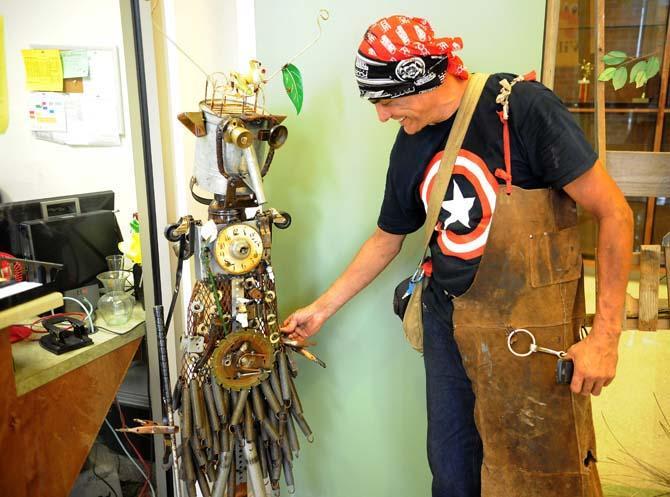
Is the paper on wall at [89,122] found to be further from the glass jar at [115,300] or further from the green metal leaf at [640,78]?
the green metal leaf at [640,78]

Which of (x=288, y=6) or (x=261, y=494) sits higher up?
(x=288, y=6)

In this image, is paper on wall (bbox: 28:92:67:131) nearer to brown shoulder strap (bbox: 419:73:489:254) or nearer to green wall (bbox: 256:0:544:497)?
green wall (bbox: 256:0:544:497)

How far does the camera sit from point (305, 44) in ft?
5.52

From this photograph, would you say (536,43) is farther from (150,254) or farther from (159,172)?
(150,254)

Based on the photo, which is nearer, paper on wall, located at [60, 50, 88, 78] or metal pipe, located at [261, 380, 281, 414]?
metal pipe, located at [261, 380, 281, 414]

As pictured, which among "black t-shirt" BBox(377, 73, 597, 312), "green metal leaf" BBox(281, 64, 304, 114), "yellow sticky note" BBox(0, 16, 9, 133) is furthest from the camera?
"green metal leaf" BBox(281, 64, 304, 114)

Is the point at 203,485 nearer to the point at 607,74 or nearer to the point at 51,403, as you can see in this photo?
the point at 51,403

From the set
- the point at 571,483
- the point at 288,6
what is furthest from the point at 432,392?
the point at 288,6

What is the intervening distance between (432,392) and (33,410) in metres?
0.98

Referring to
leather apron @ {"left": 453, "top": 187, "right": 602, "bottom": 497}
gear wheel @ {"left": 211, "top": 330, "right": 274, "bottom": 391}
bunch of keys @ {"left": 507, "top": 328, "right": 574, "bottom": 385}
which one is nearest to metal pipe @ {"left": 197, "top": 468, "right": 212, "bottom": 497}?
gear wheel @ {"left": 211, "top": 330, "right": 274, "bottom": 391}

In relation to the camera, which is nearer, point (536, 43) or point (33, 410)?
point (33, 410)

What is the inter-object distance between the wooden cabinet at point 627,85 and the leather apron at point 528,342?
0.40 m

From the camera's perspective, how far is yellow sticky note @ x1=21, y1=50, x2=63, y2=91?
1438 millimetres

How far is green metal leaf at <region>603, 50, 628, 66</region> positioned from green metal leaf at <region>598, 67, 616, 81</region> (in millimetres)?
19
